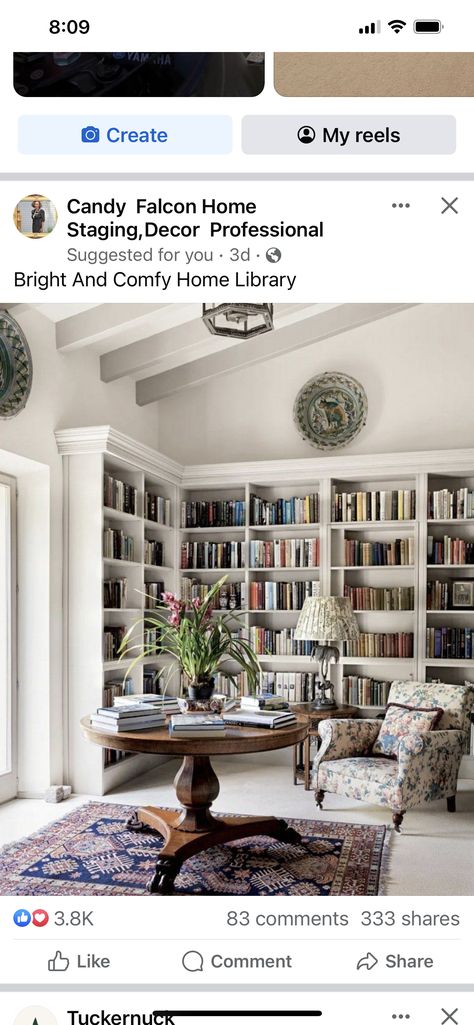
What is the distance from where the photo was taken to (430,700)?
3973 mm

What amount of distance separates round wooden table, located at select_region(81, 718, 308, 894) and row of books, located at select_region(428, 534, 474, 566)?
2.11 metres

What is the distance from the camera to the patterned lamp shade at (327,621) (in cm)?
422

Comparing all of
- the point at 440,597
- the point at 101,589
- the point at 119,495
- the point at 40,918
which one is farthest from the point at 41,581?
the point at 40,918

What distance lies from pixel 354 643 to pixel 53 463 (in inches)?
91.4

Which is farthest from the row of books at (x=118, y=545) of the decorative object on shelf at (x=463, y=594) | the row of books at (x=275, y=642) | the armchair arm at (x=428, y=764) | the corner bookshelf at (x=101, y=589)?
the decorative object on shelf at (x=463, y=594)

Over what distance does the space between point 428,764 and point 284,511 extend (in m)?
2.14

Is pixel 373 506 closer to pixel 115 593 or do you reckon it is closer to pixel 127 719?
pixel 115 593

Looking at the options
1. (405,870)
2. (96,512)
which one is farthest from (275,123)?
(96,512)

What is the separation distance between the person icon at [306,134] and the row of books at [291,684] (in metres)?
4.53

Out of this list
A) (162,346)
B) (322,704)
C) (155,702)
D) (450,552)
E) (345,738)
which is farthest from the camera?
(450,552)
